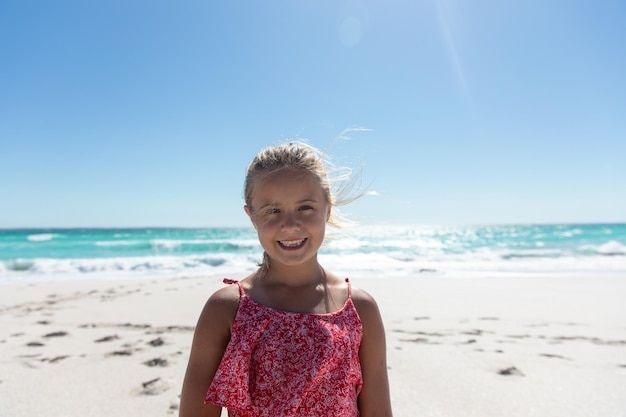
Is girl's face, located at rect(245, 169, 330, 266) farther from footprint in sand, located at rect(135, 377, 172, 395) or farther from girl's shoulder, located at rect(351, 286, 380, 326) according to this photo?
footprint in sand, located at rect(135, 377, 172, 395)

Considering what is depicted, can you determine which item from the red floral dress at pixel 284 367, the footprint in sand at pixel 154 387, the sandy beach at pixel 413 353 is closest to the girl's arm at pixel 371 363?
the red floral dress at pixel 284 367

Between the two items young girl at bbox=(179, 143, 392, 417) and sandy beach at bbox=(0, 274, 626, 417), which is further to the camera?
sandy beach at bbox=(0, 274, 626, 417)

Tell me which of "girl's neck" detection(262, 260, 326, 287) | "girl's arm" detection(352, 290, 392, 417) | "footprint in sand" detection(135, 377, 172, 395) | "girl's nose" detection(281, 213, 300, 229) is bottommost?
"footprint in sand" detection(135, 377, 172, 395)

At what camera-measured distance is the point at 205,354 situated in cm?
148

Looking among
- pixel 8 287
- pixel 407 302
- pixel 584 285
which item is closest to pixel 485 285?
pixel 584 285

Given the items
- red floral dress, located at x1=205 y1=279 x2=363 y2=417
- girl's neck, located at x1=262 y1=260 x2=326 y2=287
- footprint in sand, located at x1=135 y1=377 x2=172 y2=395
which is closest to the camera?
red floral dress, located at x1=205 y1=279 x2=363 y2=417

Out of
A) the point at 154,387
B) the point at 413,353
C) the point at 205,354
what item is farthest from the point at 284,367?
the point at 413,353

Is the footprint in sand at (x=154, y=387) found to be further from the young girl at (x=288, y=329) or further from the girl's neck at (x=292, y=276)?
the girl's neck at (x=292, y=276)

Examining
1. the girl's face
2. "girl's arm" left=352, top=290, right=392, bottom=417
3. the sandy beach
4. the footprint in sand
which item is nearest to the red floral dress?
"girl's arm" left=352, top=290, right=392, bottom=417

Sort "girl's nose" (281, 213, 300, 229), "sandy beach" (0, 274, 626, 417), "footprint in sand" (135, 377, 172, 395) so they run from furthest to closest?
"footprint in sand" (135, 377, 172, 395) < "sandy beach" (0, 274, 626, 417) < "girl's nose" (281, 213, 300, 229)

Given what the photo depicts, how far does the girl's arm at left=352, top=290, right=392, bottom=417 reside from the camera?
1616 millimetres

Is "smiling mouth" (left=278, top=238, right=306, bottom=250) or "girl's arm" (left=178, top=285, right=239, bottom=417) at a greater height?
"smiling mouth" (left=278, top=238, right=306, bottom=250)

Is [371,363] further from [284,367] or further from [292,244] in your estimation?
[292,244]

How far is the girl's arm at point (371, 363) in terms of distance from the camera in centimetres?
162
